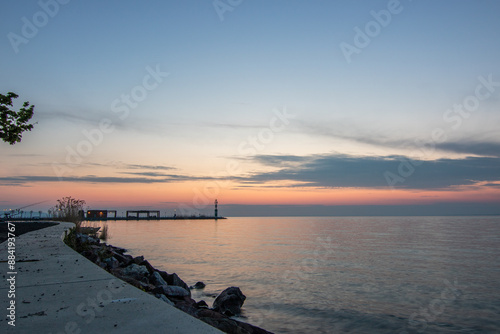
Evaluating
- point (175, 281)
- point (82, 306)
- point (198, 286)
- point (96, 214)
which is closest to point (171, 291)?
point (175, 281)

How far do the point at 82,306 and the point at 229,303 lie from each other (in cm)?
758

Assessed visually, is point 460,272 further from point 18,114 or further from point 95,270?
point 18,114

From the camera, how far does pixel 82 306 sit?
5.05 m

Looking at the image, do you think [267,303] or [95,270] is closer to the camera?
[95,270]

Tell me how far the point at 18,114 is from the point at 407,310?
48.4ft

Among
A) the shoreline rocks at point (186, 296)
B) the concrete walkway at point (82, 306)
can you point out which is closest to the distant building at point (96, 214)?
the shoreline rocks at point (186, 296)

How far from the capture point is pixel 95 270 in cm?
805

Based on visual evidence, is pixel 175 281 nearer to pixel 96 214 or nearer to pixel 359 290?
pixel 359 290

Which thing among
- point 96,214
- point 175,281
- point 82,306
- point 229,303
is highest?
point 82,306

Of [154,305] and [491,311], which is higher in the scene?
[154,305]

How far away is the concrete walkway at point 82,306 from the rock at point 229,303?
5065mm

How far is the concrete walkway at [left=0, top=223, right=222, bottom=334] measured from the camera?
415 cm

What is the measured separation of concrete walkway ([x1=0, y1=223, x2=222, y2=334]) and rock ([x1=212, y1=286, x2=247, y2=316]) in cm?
507

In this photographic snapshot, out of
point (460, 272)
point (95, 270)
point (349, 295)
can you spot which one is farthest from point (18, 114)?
point (460, 272)
